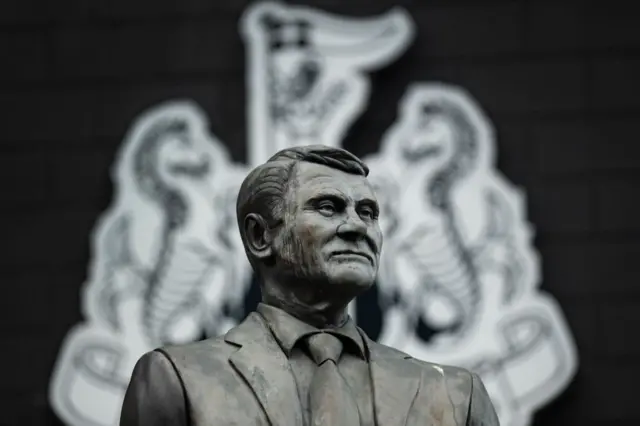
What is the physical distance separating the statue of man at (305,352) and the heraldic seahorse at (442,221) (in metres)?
5.73

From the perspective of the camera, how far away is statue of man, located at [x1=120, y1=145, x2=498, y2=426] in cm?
617

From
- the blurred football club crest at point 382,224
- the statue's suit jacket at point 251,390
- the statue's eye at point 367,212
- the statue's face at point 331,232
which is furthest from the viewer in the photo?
the blurred football club crest at point 382,224

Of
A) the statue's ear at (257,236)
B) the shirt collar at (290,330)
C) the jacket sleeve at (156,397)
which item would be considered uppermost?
the statue's ear at (257,236)

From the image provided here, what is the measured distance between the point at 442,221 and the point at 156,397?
20.3 feet

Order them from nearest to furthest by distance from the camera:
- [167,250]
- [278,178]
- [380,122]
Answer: [278,178]
[167,250]
[380,122]

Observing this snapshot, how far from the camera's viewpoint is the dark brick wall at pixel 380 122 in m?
12.3

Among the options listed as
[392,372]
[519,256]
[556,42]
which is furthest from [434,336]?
[392,372]

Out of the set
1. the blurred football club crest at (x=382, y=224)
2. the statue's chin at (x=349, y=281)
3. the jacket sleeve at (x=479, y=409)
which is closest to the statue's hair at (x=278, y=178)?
the statue's chin at (x=349, y=281)

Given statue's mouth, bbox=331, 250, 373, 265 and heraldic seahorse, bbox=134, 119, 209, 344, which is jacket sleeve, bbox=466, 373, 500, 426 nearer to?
statue's mouth, bbox=331, 250, 373, 265

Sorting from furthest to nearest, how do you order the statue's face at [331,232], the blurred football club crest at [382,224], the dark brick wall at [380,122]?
the dark brick wall at [380,122]
the blurred football club crest at [382,224]
the statue's face at [331,232]

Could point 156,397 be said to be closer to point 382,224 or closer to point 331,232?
point 331,232

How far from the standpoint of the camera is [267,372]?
6.21 metres

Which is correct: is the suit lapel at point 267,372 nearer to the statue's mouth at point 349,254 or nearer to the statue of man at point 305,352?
the statue of man at point 305,352

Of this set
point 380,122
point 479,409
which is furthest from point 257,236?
point 380,122
